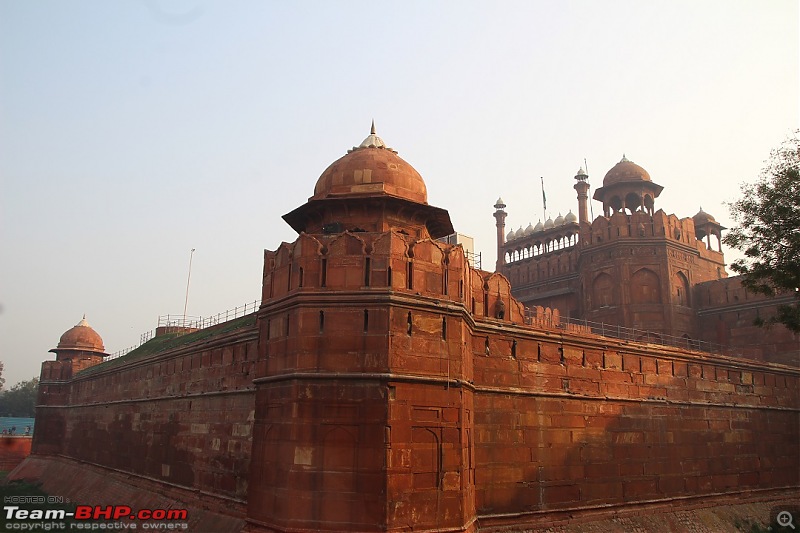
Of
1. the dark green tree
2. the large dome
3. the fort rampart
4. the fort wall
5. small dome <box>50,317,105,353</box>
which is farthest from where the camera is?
the dark green tree

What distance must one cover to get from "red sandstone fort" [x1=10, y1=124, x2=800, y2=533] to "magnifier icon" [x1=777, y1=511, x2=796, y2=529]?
2.88 ft

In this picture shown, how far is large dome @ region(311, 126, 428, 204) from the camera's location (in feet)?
46.9

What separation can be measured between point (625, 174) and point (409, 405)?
24249 mm

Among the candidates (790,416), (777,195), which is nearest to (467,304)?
(777,195)

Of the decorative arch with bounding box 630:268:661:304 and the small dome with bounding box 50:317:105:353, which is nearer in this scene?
the decorative arch with bounding box 630:268:661:304

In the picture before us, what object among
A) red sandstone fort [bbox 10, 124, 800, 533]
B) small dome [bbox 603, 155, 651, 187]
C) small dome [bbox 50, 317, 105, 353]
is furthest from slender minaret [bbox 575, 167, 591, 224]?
small dome [bbox 50, 317, 105, 353]

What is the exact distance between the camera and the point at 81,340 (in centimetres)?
3984

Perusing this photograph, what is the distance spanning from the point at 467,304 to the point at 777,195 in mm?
9576

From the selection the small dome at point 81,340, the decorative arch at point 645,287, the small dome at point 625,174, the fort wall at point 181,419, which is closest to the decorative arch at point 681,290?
the decorative arch at point 645,287

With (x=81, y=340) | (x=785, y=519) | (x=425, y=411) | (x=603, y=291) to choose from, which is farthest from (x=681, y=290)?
(x=81, y=340)

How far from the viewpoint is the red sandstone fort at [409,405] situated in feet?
39.4

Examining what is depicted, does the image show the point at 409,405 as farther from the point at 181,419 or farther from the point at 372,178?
the point at 181,419

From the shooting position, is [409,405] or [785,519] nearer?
[409,405]

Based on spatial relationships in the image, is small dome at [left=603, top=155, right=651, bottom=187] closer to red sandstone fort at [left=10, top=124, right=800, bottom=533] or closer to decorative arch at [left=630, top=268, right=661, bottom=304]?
decorative arch at [left=630, top=268, right=661, bottom=304]
